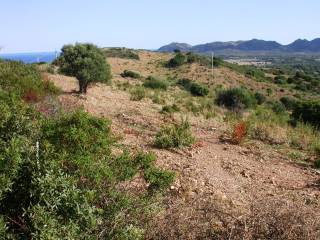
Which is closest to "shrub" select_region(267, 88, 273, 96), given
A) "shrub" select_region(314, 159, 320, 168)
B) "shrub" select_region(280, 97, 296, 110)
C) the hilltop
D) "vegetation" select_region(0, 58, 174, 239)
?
"shrub" select_region(280, 97, 296, 110)

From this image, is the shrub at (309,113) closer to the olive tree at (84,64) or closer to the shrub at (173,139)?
the olive tree at (84,64)

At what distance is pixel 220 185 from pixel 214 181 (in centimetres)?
18

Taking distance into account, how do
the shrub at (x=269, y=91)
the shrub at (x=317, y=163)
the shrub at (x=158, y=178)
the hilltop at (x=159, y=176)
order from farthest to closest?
the shrub at (x=269, y=91) < the shrub at (x=317, y=163) < the shrub at (x=158, y=178) < the hilltop at (x=159, y=176)

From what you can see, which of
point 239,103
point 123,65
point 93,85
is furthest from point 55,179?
point 123,65

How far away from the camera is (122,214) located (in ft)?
19.4

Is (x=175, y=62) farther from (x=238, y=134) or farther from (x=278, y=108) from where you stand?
(x=238, y=134)

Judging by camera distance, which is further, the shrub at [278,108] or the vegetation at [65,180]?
the shrub at [278,108]

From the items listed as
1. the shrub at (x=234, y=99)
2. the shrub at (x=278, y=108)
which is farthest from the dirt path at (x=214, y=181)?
the shrub at (x=278, y=108)

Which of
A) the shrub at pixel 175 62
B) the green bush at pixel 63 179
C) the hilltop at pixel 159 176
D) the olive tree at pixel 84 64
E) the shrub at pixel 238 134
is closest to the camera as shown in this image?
the green bush at pixel 63 179

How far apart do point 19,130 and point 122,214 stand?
1.71 metres

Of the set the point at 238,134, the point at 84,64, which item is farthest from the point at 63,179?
the point at 84,64

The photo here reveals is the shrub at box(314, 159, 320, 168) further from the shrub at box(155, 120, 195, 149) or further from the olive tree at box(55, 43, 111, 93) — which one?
the olive tree at box(55, 43, 111, 93)

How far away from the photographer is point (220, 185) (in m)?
8.99

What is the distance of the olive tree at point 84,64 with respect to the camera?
755 inches
